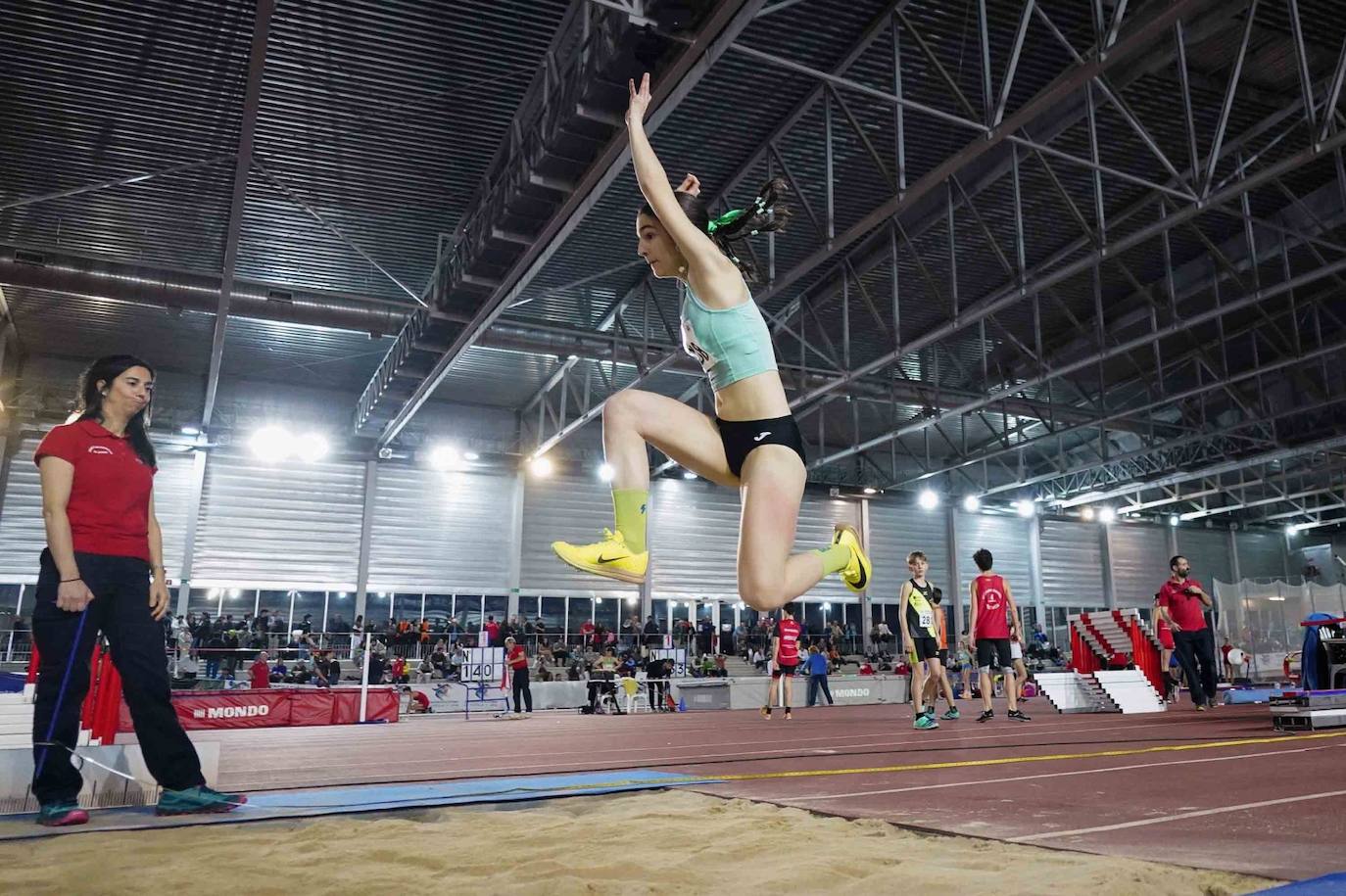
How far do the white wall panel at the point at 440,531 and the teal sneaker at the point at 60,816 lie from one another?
22520 mm

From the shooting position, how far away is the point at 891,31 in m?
11.2

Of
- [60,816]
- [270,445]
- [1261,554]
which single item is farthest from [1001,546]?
[60,816]

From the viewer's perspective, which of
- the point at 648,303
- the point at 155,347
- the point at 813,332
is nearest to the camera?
the point at 648,303

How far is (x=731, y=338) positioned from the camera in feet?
10.5

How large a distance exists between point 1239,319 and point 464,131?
18.3m

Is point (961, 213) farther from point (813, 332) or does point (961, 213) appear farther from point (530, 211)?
point (530, 211)

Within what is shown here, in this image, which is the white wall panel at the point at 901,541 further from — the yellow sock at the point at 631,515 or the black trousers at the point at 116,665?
the yellow sock at the point at 631,515

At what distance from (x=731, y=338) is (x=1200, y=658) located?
11.2 meters

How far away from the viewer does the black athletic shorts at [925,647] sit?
10.3 meters

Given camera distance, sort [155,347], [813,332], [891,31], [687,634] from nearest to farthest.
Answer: [891,31] → [813,332] → [155,347] → [687,634]

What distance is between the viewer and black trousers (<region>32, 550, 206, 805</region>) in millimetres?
3965

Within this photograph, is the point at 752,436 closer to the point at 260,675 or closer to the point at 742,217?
the point at 742,217

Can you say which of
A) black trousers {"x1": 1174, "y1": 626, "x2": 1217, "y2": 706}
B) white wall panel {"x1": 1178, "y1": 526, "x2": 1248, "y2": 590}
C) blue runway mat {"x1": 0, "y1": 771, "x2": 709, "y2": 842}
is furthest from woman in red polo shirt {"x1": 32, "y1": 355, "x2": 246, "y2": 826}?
white wall panel {"x1": 1178, "y1": 526, "x2": 1248, "y2": 590}

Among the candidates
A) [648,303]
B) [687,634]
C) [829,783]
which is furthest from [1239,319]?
[829,783]
